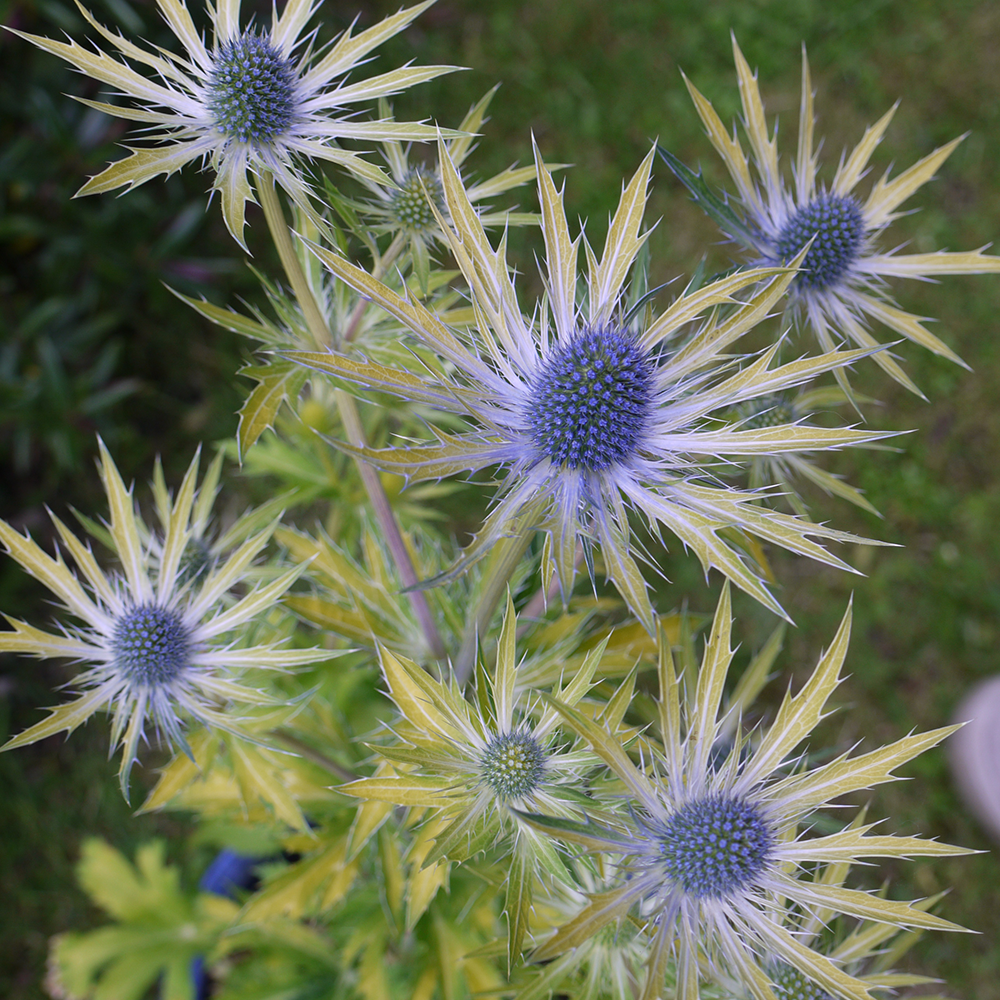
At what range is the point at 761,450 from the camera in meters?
0.73

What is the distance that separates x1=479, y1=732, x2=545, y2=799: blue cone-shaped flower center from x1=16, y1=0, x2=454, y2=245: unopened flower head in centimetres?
57

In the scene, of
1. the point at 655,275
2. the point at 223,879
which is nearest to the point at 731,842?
the point at 223,879

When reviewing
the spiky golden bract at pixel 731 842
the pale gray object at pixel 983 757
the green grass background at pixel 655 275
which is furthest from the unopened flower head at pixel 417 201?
the pale gray object at pixel 983 757

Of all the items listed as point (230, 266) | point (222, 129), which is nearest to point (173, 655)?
point (222, 129)

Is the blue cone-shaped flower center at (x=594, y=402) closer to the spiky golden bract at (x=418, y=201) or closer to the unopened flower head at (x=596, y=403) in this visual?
the unopened flower head at (x=596, y=403)

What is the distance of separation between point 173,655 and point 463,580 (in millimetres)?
402

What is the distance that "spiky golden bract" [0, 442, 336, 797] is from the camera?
0.90 meters

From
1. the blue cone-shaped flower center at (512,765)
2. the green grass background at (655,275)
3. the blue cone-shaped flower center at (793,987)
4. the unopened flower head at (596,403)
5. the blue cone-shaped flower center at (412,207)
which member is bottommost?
the blue cone-shaped flower center at (793,987)

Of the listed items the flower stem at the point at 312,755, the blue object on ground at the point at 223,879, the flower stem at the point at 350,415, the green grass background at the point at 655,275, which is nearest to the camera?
the flower stem at the point at 350,415

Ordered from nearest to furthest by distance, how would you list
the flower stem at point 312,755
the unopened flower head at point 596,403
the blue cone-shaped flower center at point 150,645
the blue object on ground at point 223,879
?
the unopened flower head at point 596,403 < the blue cone-shaped flower center at point 150,645 < the flower stem at point 312,755 < the blue object on ground at point 223,879

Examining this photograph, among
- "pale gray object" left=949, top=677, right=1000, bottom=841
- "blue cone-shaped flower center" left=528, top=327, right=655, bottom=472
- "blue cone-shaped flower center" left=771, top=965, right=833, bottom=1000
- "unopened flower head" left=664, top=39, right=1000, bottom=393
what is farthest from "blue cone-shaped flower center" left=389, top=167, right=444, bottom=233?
"pale gray object" left=949, top=677, right=1000, bottom=841

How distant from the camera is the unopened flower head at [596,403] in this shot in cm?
70

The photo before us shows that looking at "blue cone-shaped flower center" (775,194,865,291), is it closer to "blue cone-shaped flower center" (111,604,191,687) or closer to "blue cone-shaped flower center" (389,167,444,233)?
"blue cone-shaped flower center" (389,167,444,233)

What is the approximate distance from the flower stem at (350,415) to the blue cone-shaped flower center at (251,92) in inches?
1.8
